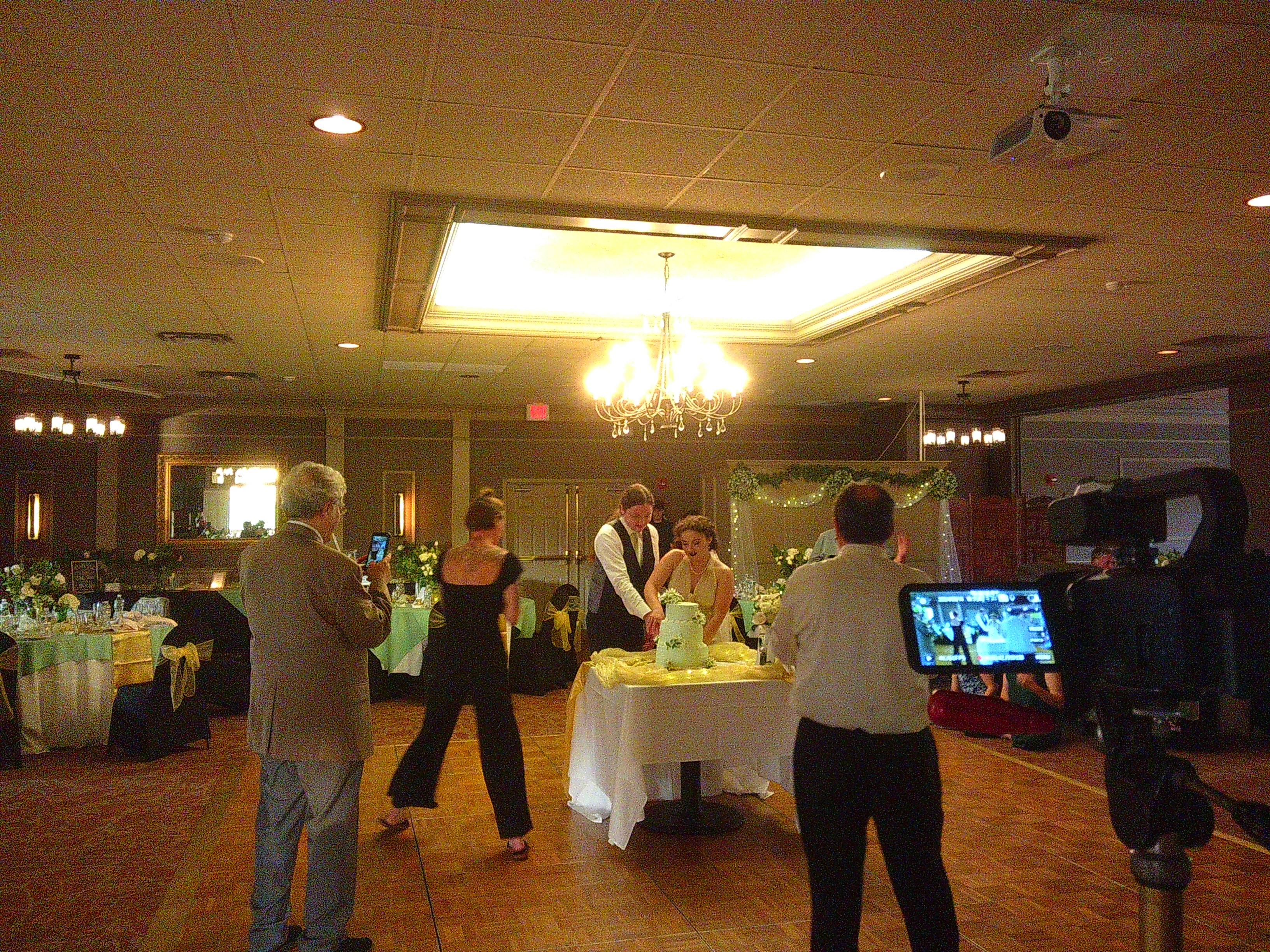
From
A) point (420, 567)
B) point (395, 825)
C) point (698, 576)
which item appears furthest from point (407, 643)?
point (698, 576)

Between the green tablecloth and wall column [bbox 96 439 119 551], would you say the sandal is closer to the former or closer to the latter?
the green tablecloth

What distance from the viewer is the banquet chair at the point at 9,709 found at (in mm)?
6211

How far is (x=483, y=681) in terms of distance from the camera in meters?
4.61

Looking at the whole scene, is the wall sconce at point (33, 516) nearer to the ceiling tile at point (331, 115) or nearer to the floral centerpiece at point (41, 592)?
the floral centerpiece at point (41, 592)

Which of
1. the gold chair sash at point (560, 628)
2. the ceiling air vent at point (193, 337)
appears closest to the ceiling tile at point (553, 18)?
the ceiling air vent at point (193, 337)

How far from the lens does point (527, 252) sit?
6758 millimetres

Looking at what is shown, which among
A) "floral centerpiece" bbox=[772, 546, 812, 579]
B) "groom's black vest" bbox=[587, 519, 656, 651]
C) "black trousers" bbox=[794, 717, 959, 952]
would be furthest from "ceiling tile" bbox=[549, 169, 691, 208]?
"floral centerpiece" bbox=[772, 546, 812, 579]

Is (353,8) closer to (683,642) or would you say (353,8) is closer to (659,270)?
(683,642)

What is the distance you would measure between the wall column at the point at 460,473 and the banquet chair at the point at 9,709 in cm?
718

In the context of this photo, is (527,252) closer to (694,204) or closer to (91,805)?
(694,204)

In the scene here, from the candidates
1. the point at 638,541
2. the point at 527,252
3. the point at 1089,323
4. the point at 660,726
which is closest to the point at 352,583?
the point at 660,726

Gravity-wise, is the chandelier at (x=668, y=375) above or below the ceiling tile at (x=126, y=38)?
below

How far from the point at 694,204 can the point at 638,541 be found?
6.77 ft

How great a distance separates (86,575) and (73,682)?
4.77m
